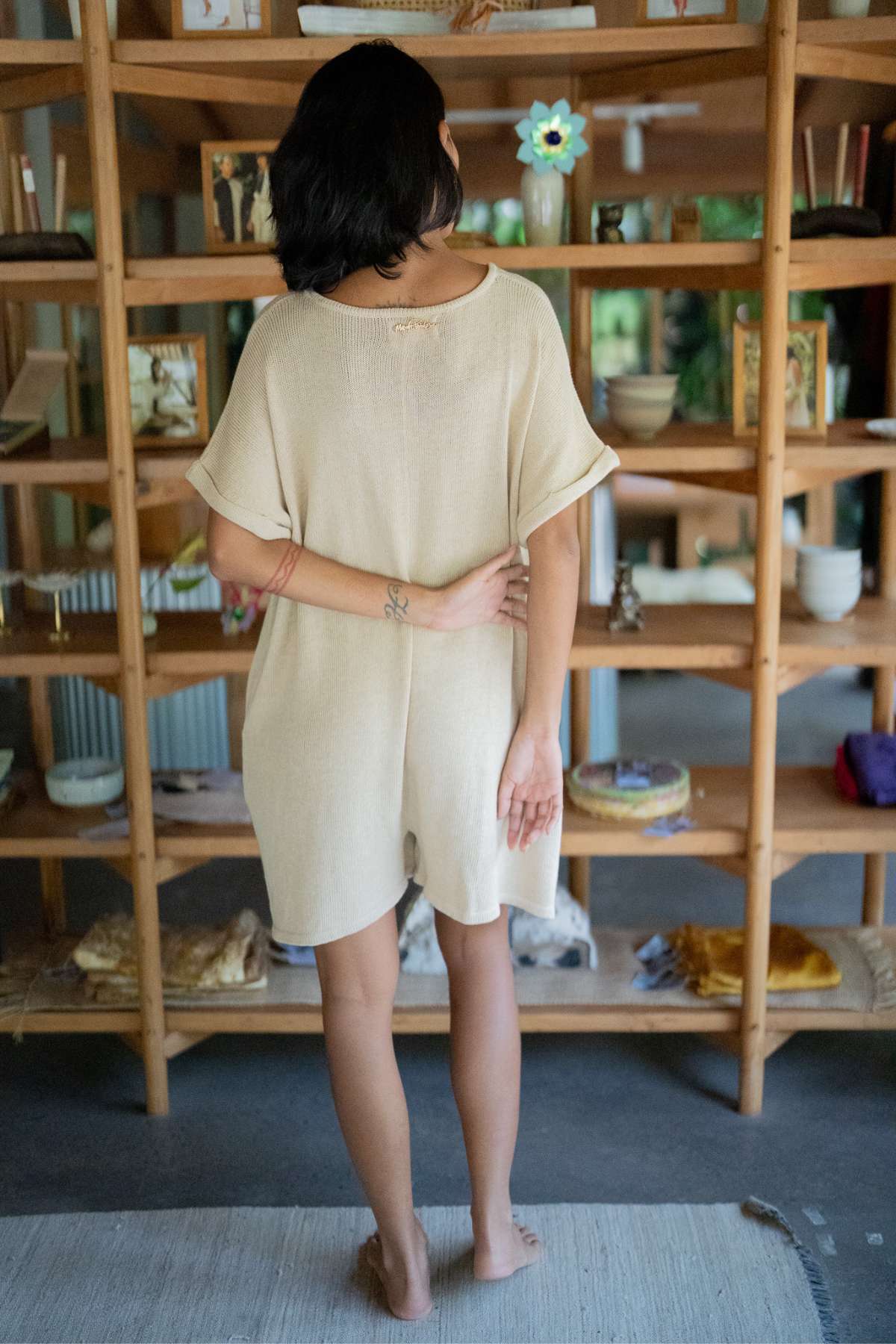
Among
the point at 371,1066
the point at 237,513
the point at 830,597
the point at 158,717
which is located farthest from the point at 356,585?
the point at 158,717

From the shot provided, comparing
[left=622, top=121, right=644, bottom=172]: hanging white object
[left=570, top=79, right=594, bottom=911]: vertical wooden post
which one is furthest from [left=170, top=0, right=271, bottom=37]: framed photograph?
[left=622, top=121, right=644, bottom=172]: hanging white object

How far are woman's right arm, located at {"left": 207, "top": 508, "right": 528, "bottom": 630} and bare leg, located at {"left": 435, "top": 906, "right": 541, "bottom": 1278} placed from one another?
44 centimetres

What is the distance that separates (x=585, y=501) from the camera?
290cm

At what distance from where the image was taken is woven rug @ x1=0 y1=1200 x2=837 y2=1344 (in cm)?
197

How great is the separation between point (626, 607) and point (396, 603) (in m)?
1.03

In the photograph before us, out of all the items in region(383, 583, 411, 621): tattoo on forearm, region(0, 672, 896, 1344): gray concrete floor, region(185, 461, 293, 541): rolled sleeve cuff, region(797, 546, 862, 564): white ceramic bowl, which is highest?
region(185, 461, 293, 541): rolled sleeve cuff

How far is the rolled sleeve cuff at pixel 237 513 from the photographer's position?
1.73m

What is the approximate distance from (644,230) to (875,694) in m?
4.12

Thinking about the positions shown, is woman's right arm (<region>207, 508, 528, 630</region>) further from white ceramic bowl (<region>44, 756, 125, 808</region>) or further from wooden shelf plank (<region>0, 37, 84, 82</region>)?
white ceramic bowl (<region>44, 756, 125, 808</region>)

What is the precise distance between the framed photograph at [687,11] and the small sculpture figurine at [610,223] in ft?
1.10

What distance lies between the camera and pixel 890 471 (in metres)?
Answer: 2.80

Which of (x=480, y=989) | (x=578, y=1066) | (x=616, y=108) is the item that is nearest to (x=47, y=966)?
(x=578, y=1066)

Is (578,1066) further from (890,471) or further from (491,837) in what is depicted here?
(890,471)

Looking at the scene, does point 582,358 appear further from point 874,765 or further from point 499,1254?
point 499,1254
